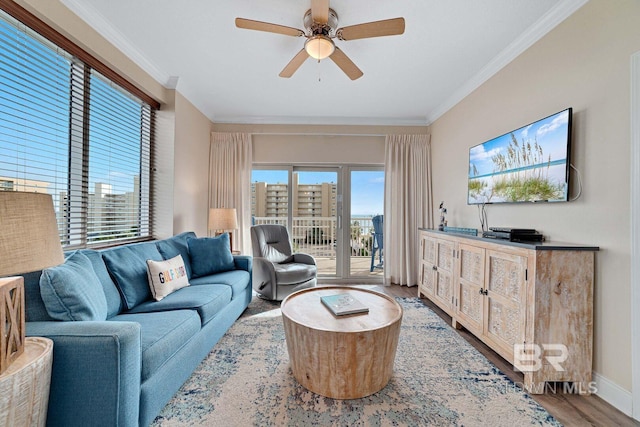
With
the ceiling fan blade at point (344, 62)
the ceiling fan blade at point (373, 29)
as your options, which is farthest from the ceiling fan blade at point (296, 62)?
the ceiling fan blade at point (373, 29)

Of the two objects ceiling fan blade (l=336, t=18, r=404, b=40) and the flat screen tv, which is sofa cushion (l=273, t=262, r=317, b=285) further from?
ceiling fan blade (l=336, t=18, r=404, b=40)

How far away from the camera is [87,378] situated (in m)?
1.12

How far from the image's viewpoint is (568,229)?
186cm

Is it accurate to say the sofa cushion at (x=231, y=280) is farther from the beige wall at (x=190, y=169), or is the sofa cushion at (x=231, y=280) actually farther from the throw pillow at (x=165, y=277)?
the beige wall at (x=190, y=169)

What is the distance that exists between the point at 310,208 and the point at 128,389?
3.46 m

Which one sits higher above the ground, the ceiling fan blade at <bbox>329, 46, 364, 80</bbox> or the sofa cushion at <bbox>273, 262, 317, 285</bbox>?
the ceiling fan blade at <bbox>329, 46, 364, 80</bbox>

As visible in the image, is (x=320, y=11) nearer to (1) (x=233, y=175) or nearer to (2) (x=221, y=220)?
(2) (x=221, y=220)

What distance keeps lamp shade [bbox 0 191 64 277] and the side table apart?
0.38 m

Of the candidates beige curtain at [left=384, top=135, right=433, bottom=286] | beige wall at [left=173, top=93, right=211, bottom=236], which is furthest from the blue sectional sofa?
beige curtain at [left=384, top=135, right=433, bottom=286]

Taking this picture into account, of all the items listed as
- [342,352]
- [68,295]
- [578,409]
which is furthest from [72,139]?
[578,409]

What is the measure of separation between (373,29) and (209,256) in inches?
100

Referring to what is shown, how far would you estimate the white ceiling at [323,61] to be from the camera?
196cm

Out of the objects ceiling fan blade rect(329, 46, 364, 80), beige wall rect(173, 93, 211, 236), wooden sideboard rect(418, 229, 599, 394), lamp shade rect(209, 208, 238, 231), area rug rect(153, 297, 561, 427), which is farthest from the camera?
lamp shade rect(209, 208, 238, 231)

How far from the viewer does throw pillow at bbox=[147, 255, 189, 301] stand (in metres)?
2.07
